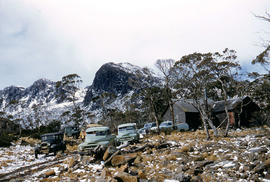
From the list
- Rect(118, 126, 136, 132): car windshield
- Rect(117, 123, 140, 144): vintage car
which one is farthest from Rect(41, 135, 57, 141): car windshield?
Rect(118, 126, 136, 132): car windshield

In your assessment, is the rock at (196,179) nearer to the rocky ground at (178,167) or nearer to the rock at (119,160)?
the rocky ground at (178,167)

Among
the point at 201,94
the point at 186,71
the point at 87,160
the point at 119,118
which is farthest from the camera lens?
the point at 119,118

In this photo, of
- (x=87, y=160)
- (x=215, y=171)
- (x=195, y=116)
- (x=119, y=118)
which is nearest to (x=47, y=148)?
(x=87, y=160)

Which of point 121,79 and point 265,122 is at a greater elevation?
point 121,79

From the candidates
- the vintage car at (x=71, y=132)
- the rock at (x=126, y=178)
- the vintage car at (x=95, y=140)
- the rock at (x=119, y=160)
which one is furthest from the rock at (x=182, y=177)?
the vintage car at (x=71, y=132)

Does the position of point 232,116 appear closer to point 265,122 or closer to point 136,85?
point 265,122

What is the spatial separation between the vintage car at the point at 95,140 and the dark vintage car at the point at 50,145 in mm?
3239

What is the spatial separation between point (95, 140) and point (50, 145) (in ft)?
14.4

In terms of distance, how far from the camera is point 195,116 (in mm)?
37875

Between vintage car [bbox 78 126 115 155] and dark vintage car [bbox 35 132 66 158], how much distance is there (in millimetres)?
3239

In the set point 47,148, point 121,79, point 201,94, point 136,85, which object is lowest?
point 47,148

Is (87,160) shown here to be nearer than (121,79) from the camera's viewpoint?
Yes

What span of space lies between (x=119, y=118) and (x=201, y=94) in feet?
115

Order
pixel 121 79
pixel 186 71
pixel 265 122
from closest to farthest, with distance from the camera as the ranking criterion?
pixel 186 71 < pixel 265 122 < pixel 121 79
